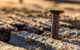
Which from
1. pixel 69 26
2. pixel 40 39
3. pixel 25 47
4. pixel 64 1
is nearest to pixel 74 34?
pixel 69 26

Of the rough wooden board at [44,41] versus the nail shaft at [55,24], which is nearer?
the rough wooden board at [44,41]

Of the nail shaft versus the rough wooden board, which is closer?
the rough wooden board

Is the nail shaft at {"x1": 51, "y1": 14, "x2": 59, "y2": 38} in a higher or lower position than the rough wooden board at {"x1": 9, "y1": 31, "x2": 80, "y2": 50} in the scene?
higher

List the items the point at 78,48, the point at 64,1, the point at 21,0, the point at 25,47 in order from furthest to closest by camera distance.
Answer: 1. the point at 64,1
2. the point at 21,0
3. the point at 25,47
4. the point at 78,48

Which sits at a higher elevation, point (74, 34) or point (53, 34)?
point (53, 34)

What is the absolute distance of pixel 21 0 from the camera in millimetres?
11898

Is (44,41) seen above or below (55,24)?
below

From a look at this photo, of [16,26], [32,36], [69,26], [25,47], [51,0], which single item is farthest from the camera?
[51,0]

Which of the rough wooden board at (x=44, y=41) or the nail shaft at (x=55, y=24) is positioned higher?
the nail shaft at (x=55, y=24)

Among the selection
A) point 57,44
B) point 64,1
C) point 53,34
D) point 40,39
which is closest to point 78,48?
point 57,44

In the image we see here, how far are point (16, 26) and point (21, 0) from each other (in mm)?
8337

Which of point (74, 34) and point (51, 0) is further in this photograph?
point (51, 0)

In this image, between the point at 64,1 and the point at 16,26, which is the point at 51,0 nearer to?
the point at 64,1

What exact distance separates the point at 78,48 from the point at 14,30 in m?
1.82
